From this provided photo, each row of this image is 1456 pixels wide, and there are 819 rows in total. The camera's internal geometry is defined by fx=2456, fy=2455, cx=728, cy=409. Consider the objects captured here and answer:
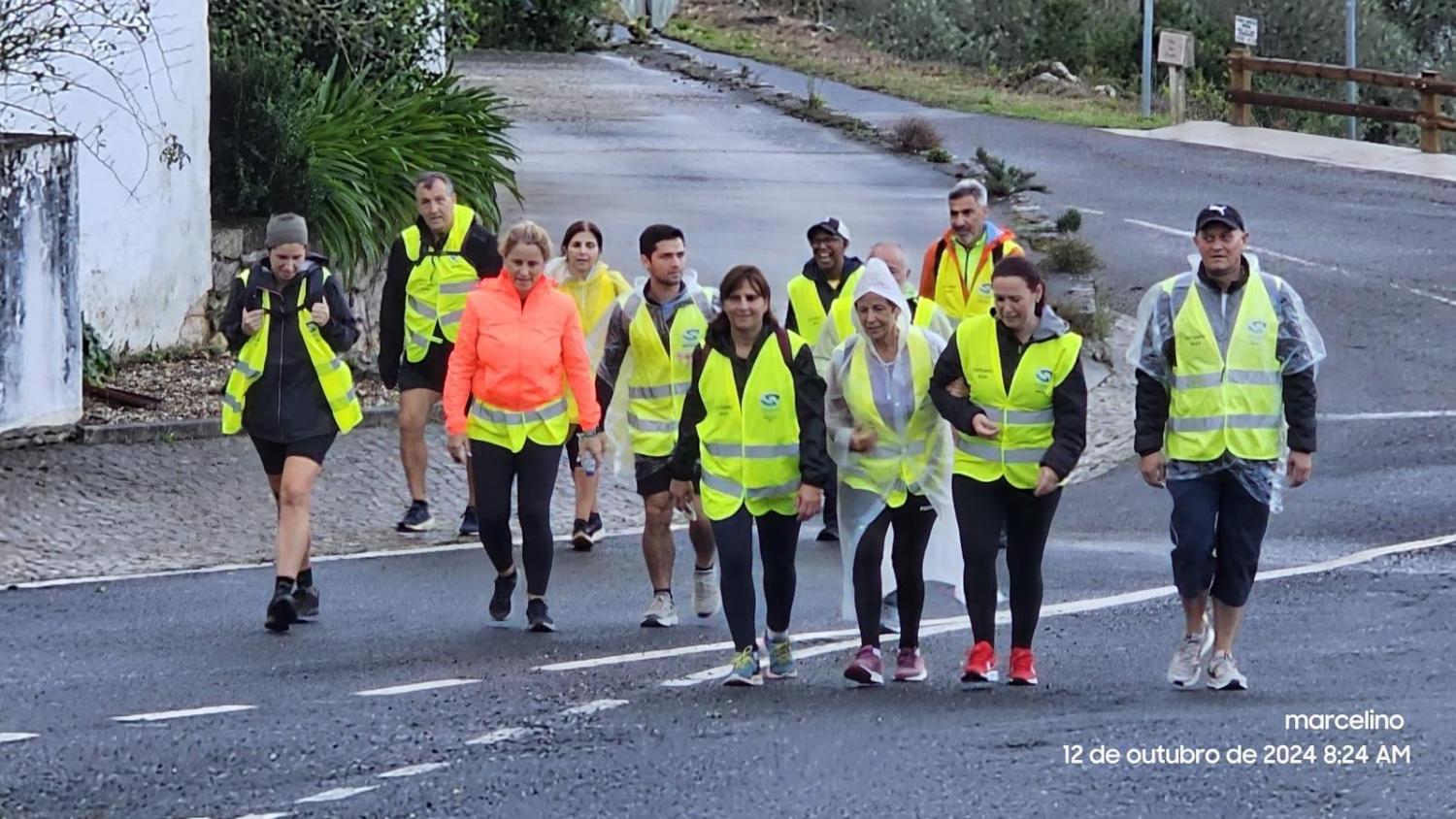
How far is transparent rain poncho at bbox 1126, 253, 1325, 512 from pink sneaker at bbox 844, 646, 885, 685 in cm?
131

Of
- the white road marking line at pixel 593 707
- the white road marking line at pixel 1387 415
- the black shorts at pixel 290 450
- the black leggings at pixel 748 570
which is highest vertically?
the black shorts at pixel 290 450

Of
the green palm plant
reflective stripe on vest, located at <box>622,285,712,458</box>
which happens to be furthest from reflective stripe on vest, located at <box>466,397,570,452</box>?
the green palm plant

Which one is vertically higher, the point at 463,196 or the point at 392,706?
the point at 463,196

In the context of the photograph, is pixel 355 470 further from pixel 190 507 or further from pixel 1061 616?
pixel 1061 616

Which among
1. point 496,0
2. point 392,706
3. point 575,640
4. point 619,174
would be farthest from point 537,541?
point 496,0

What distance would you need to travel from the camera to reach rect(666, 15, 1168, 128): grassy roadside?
33094 mm

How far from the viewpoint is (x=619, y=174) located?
79.4ft

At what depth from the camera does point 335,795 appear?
7.56m

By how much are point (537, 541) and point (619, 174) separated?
46.0 feet

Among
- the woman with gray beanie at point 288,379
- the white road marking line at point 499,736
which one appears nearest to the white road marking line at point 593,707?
the white road marking line at point 499,736

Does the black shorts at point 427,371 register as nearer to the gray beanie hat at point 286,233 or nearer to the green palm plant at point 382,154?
the gray beanie hat at point 286,233

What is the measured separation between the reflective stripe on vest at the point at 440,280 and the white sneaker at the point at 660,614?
236cm

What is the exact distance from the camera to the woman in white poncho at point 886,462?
9.34 metres

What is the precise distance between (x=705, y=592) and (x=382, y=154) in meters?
8.30
